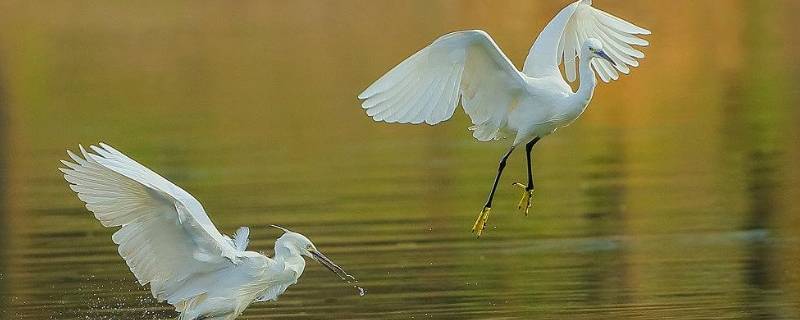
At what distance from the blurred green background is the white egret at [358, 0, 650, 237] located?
1393 mm

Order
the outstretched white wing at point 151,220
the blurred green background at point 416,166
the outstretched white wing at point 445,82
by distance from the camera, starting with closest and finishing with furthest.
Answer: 1. the outstretched white wing at point 151,220
2. the outstretched white wing at point 445,82
3. the blurred green background at point 416,166

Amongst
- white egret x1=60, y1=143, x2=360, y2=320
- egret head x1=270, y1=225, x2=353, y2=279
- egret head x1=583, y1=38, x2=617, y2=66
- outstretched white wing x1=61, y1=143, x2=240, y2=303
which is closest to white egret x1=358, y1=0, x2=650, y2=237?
egret head x1=583, y1=38, x2=617, y2=66

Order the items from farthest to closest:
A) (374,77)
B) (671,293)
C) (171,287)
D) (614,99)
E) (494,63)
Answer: (374,77) → (614,99) → (671,293) → (494,63) → (171,287)

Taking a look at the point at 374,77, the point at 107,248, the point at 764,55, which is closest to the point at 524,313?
the point at 107,248

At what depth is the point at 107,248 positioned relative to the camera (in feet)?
56.1

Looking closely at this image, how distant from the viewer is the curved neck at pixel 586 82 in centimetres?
1211

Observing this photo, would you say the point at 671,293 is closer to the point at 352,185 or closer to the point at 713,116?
the point at 352,185

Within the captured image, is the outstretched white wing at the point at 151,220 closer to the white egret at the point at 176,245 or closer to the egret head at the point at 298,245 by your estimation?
the white egret at the point at 176,245

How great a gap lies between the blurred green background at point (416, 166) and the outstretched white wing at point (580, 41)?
5.70 feet

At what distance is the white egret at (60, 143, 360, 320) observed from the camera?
10.5m

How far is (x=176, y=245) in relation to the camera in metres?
11.0

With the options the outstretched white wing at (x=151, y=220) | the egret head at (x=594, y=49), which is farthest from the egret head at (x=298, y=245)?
the egret head at (x=594, y=49)

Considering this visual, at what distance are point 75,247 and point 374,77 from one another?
13560mm

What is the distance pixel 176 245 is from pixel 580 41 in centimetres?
404
